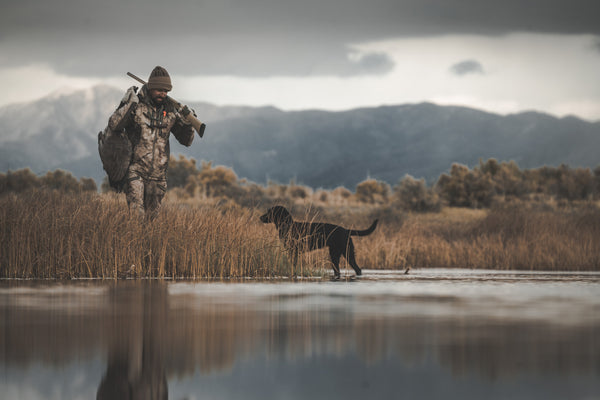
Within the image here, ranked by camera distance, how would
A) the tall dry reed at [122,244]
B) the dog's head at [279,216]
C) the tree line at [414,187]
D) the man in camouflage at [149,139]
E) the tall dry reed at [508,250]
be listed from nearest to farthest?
the tall dry reed at [122,244] < the man in camouflage at [149,139] < the dog's head at [279,216] < the tall dry reed at [508,250] < the tree line at [414,187]

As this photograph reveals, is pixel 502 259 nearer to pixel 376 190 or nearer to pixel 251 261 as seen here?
pixel 251 261

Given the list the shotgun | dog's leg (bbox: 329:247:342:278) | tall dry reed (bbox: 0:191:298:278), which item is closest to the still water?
tall dry reed (bbox: 0:191:298:278)

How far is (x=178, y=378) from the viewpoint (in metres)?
5.23

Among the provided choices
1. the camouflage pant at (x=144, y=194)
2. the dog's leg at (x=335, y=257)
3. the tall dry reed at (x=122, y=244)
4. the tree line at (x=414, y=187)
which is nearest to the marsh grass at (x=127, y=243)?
the tall dry reed at (x=122, y=244)

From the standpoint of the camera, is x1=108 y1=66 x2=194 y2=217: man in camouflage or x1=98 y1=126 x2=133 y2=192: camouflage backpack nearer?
x1=98 y1=126 x2=133 y2=192: camouflage backpack

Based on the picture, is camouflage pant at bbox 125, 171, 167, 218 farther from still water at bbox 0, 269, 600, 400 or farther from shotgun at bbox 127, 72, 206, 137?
still water at bbox 0, 269, 600, 400

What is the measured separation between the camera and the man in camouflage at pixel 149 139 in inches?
575

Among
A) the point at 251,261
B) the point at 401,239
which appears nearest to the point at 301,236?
the point at 251,261

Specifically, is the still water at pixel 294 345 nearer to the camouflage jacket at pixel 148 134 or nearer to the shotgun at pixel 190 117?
the camouflage jacket at pixel 148 134

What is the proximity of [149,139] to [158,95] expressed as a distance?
2.57 ft

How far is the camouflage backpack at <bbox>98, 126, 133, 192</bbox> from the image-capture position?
47.1ft

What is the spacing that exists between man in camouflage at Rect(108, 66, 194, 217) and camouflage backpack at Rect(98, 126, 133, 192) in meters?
0.13

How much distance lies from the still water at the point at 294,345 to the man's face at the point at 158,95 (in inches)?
172

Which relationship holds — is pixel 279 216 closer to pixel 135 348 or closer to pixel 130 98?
pixel 130 98
